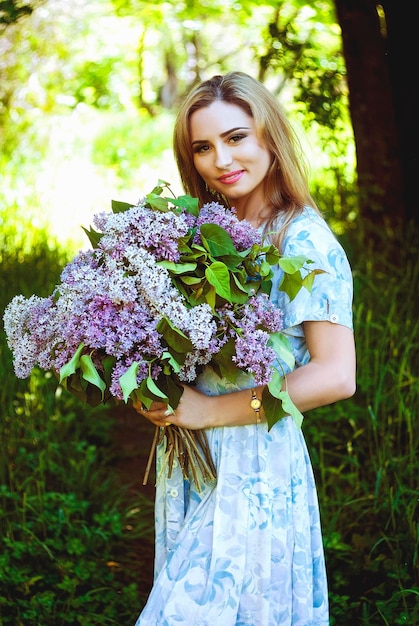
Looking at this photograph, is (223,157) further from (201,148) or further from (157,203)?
(157,203)

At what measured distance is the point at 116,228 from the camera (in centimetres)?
173

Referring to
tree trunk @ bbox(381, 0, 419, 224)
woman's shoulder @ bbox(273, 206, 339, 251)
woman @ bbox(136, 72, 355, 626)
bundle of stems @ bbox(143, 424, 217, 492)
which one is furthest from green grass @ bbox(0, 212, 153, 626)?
tree trunk @ bbox(381, 0, 419, 224)

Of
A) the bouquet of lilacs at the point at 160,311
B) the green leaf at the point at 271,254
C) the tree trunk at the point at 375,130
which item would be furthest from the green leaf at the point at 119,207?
the tree trunk at the point at 375,130

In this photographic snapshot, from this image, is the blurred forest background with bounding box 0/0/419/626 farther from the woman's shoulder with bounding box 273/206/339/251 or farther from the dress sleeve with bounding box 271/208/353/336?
the woman's shoulder with bounding box 273/206/339/251

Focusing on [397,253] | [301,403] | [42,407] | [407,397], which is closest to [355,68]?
[397,253]

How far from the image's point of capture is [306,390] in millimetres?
1896

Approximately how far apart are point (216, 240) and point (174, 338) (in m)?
0.27

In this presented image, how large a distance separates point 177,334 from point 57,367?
11.6 inches

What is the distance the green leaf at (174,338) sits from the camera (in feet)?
5.32

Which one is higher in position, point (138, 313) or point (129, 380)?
point (138, 313)

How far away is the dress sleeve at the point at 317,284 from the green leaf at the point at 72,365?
55cm

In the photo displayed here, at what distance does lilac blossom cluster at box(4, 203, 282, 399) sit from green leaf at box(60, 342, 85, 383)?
0.06 feet

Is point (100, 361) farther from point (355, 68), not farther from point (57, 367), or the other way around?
point (355, 68)

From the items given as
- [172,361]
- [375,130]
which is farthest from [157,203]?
[375,130]
